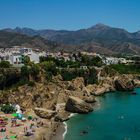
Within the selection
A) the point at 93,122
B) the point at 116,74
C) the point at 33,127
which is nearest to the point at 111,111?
the point at 93,122

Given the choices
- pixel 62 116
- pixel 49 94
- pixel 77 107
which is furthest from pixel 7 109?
pixel 77 107

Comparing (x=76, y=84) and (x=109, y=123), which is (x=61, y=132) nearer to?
(x=109, y=123)

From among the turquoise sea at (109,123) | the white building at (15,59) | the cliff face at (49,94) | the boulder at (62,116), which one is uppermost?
the white building at (15,59)

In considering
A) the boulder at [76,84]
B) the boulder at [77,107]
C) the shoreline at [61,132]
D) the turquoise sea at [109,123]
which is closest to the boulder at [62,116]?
the turquoise sea at [109,123]

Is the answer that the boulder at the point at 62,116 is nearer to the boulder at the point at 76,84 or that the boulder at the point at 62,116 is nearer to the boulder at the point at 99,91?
the boulder at the point at 76,84

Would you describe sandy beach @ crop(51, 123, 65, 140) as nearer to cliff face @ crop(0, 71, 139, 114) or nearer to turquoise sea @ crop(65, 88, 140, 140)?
turquoise sea @ crop(65, 88, 140, 140)

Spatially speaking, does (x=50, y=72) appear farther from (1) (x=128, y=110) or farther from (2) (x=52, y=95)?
(1) (x=128, y=110)

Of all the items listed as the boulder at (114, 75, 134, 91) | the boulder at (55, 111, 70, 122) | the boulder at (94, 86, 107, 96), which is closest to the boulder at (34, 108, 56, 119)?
the boulder at (55, 111, 70, 122)
